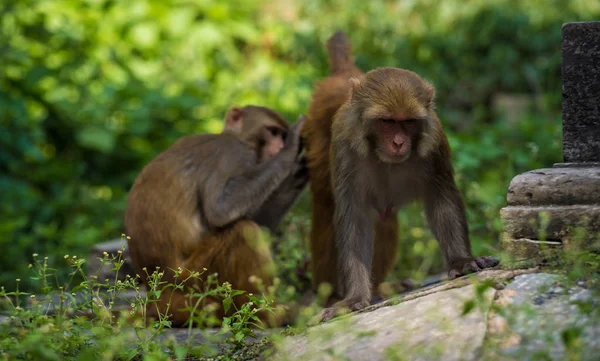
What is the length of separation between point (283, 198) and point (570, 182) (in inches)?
107

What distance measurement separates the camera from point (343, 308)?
4918 mm

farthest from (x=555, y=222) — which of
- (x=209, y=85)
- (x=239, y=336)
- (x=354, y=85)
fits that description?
(x=209, y=85)

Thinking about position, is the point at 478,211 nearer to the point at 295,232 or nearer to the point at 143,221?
the point at 295,232

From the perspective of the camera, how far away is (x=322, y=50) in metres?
12.8

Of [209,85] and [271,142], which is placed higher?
[209,85]

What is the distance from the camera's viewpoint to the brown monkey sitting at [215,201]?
19.7 ft

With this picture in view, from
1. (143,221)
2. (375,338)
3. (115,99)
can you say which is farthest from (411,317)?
(115,99)

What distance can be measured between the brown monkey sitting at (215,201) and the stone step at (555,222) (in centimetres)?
173

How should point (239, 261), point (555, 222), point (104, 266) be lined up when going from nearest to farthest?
point (555, 222) < point (239, 261) < point (104, 266)

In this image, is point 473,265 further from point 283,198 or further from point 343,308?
point 283,198

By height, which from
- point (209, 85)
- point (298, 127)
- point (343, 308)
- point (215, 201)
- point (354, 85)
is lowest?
point (343, 308)

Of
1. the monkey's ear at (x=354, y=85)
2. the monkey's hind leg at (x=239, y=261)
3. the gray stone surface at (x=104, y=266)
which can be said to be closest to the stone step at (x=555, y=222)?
the monkey's ear at (x=354, y=85)

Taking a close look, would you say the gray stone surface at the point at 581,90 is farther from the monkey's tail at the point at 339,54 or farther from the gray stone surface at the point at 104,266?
the gray stone surface at the point at 104,266

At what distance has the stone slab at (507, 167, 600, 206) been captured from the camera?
4418 mm
